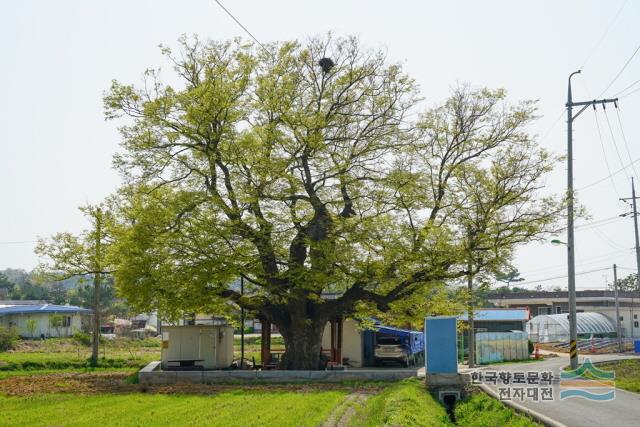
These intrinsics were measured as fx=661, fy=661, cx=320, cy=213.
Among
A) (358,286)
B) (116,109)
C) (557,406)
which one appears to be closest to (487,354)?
(358,286)

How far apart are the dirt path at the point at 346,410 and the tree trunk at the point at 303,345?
6979 millimetres

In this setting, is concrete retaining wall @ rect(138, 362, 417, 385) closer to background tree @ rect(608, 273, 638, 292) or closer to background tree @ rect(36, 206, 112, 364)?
background tree @ rect(36, 206, 112, 364)

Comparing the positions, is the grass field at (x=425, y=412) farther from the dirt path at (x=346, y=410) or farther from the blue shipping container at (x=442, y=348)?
the blue shipping container at (x=442, y=348)

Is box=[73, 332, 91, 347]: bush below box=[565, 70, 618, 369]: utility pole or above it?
below

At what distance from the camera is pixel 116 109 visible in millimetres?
→ 26344

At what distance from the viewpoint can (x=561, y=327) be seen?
202ft

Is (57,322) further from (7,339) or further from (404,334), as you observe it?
(404,334)

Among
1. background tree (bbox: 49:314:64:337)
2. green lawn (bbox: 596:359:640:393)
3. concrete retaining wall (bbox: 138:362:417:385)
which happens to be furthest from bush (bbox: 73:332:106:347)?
green lawn (bbox: 596:359:640:393)

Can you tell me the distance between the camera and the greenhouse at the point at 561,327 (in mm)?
61344

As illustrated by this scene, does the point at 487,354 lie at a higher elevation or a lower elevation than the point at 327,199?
lower

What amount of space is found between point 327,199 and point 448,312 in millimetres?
7283

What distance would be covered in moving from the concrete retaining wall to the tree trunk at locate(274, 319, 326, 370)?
6.13ft

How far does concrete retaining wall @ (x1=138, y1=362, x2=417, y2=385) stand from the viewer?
25266 millimetres

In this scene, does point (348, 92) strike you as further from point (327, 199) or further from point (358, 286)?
point (358, 286)
